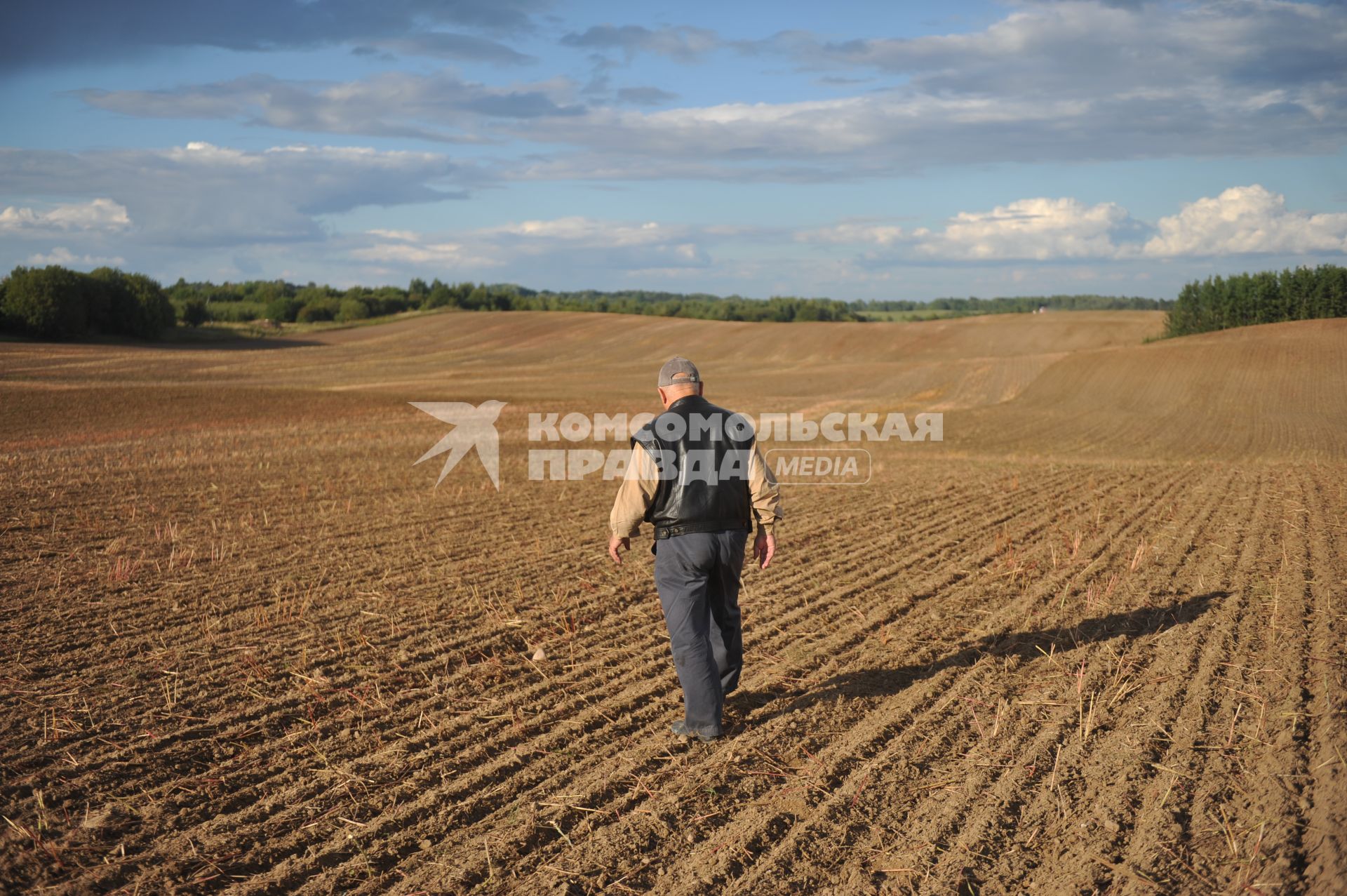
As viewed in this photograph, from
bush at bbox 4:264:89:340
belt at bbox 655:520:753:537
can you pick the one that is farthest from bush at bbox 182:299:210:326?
belt at bbox 655:520:753:537

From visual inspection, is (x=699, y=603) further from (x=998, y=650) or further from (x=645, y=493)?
(x=998, y=650)

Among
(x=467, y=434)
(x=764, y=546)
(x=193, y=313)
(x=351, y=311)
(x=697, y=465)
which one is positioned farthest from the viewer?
(x=351, y=311)

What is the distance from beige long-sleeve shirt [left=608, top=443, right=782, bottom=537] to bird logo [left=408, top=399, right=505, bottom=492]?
1029 cm

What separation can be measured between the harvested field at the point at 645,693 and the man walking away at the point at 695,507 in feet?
2.21

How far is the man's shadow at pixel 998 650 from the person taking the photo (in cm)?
619

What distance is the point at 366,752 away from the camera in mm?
5336

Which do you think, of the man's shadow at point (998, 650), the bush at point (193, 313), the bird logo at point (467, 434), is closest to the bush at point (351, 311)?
the bush at point (193, 313)

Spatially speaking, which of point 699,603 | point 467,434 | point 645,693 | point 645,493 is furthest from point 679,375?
point 467,434

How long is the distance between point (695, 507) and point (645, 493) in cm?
28

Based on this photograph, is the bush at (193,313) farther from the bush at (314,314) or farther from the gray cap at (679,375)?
the gray cap at (679,375)

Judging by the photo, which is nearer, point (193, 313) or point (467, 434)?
point (467, 434)

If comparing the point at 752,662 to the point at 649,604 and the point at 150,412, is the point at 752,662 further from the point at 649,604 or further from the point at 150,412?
the point at 150,412

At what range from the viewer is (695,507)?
17.0 feet

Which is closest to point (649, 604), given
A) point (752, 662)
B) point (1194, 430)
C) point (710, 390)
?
point (752, 662)
